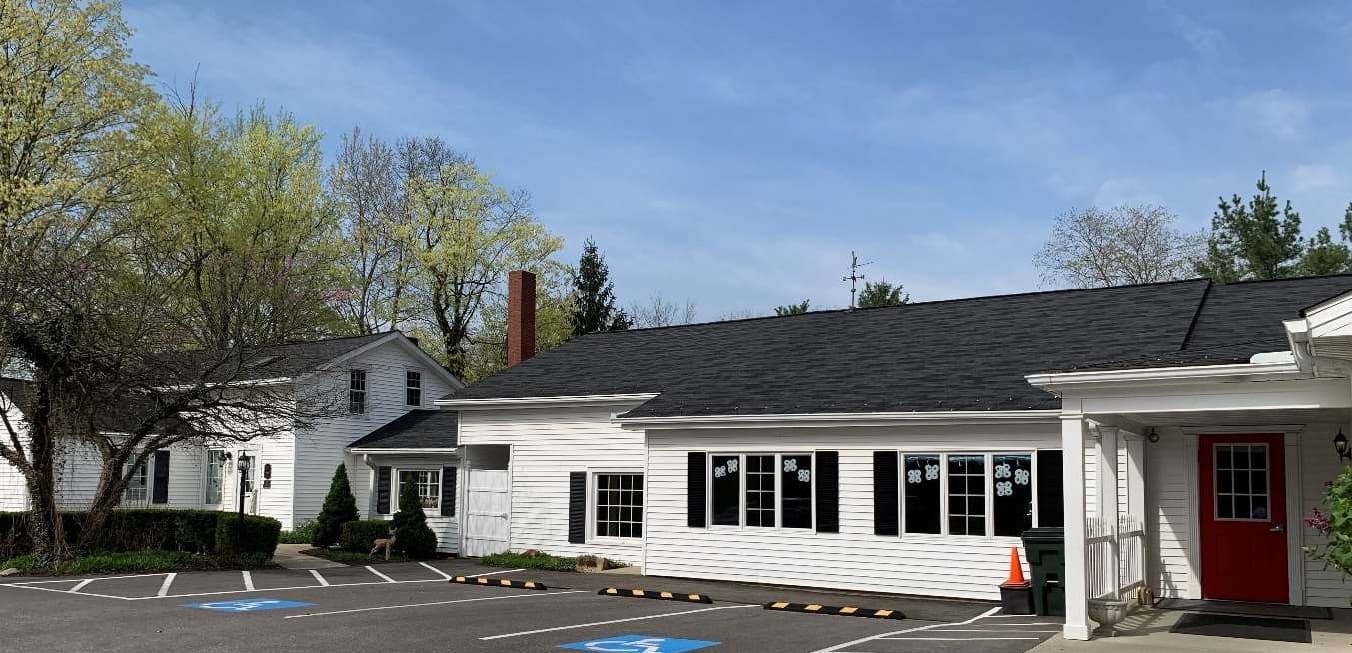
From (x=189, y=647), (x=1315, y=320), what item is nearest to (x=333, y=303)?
(x=189, y=647)

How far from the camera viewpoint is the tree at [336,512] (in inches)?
1059

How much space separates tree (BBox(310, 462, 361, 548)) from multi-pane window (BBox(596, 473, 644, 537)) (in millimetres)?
7542

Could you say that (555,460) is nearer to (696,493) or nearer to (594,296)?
(696,493)

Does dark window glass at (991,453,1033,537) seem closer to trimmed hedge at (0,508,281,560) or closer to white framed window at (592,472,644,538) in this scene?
white framed window at (592,472,644,538)

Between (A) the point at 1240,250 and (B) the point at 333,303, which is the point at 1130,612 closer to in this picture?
(A) the point at 1240,250

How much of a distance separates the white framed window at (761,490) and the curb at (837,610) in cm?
277

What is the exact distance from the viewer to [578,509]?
893 inches

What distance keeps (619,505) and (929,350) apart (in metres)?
6.95

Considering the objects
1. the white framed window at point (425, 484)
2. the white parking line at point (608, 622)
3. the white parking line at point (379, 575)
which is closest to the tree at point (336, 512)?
the white framed window at point (425, 484)

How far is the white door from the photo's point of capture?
23.9 meters

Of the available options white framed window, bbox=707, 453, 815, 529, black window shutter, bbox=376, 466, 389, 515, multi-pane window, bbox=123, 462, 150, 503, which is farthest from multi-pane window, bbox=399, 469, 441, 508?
white framed window, bbox=707, 453, 815, 529

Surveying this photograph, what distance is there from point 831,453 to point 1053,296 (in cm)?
626

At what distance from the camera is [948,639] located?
1222cm

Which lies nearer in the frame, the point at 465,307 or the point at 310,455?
the point at 310,455
